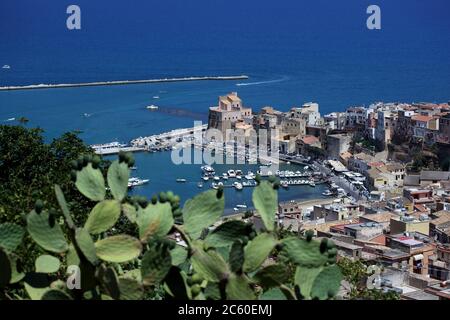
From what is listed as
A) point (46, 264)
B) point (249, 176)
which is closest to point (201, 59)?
point (249, 176)

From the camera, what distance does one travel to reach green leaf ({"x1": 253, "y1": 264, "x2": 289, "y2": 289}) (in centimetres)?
142

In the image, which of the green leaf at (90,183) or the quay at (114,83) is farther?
the quay at (114,83)

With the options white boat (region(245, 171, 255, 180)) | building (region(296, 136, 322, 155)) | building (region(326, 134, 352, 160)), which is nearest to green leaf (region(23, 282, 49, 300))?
white boat (region(245, 171, 255, 180))

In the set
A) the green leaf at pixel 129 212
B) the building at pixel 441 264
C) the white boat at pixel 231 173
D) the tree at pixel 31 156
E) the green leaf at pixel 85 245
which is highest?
the green leaf at pixel 129 212

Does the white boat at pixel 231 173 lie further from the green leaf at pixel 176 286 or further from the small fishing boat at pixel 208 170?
the green leaf at pixel 176 286

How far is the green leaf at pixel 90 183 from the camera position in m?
1.45

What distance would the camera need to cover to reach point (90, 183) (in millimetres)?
1457

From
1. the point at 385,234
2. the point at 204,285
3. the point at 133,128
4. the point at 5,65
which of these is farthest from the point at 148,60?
the point at 204,285

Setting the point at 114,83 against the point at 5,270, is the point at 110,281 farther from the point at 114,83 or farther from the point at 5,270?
the point at 114,83

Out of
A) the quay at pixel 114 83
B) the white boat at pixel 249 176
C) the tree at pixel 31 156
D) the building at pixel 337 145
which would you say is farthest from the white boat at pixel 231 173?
the quay at pixel 114 83

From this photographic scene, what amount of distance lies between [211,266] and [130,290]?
14 centimetres

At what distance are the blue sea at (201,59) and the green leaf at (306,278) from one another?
13.9 meters

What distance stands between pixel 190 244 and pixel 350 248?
286 inches
